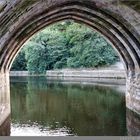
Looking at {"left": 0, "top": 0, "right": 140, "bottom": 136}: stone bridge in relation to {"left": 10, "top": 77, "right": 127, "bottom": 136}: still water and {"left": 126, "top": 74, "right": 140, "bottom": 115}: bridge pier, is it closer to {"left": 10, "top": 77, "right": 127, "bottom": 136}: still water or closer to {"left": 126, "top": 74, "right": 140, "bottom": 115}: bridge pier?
{"left": 126, "top": 74, "right": 140, "bottom": 115}: bridge pier

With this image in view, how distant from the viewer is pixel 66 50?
40094 millimetres

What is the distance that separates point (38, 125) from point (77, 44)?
85.4ft

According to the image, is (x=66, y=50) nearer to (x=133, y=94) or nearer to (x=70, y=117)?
(x=133, y=94)

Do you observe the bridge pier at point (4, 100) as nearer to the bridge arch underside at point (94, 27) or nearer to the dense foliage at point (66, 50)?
the bridge arch underside at point (94, 27)

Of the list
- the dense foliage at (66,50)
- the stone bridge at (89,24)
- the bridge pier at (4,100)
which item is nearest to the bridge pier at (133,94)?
the stone bridge at (89,24)

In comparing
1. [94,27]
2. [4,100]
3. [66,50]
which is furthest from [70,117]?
[66,50]

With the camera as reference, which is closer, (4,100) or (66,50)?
(4,100)

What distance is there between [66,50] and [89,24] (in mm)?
25407

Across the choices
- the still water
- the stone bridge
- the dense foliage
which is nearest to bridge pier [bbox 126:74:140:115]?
the stone bridge

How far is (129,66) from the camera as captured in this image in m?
14.7

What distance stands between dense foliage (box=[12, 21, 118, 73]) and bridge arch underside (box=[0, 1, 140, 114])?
20.2 metres

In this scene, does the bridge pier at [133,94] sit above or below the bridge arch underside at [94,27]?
below

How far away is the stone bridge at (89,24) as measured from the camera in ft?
34.1

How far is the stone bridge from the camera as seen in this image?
10.4m
